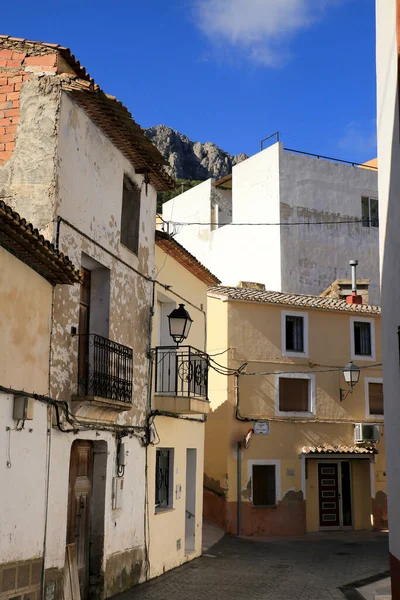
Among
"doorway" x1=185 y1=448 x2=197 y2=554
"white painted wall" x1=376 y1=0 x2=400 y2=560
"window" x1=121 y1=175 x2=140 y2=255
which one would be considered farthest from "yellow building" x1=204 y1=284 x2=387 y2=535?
"white painted wall" x1=376 y1=0 x2=400 y2=560

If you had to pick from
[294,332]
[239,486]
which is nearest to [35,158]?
[239,486]

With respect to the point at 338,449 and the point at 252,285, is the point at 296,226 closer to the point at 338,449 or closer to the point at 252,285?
the point at 252,285

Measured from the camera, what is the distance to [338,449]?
2386cm

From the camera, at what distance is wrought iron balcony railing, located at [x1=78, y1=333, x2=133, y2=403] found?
37.0 ft

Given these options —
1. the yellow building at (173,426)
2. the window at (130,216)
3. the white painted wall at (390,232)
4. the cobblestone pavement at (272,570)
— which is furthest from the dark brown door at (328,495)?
the white painted wall at (390,232)

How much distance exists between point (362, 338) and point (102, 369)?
51.4 ft

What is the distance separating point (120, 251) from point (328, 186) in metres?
21.2

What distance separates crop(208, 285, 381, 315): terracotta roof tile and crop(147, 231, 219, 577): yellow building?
237 inches

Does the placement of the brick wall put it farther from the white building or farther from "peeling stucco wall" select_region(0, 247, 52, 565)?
the white building

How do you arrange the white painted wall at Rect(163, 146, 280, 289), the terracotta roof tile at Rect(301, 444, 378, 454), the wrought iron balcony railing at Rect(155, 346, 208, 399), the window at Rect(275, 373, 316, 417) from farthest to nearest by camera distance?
the white painted wall at Rect(163, 146, 280, 289) < the window at Rect(275, 373, 316, 417) < the terracotta roof tile at Rect(301, 444, 378, 454) < the wrought iron balcony railing at Rect(155, 346, 208, 399)

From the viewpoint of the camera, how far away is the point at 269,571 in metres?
16.0

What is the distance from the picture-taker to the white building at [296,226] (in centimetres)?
3144

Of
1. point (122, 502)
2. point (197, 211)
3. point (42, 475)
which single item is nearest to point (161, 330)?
point (122, 502)

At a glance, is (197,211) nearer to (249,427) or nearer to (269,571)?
(249,427)
